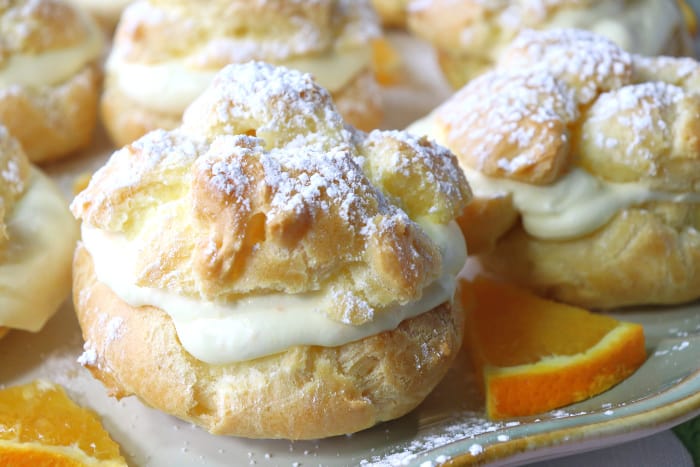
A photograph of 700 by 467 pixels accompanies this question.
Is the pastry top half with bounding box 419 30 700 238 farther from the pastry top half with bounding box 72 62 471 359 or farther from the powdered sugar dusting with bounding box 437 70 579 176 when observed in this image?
the pastry top half with bounding box 72 62 471 359

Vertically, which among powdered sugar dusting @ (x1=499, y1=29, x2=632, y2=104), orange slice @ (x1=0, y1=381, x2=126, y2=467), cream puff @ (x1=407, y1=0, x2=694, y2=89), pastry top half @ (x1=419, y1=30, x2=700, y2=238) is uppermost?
powdered sugar dusting @ (x1=499, y1=29, x2=632, y2=104)

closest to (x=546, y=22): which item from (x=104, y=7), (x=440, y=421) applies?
(x=440, y=421)

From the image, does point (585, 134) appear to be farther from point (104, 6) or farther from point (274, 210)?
point (104, 6)

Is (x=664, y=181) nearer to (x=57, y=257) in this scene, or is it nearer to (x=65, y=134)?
(x=57, y=257)

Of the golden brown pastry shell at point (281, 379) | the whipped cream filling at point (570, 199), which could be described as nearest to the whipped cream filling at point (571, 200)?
the whipped cream filling at point (570, 199)

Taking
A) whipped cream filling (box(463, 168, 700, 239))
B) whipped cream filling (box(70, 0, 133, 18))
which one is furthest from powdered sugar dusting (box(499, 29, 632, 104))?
whipped cream filling (box(70, 0, 133, 18))
